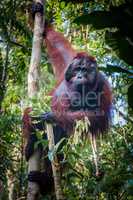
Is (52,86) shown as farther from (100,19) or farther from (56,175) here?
(100,19)

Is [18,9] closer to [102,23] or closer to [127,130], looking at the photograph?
[127,130]

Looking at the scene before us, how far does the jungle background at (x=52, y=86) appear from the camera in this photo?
3.59 ft

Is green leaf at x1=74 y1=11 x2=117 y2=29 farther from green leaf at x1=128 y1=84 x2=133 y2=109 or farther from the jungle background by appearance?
green leaf at x1=128 y1=84 x2=133 y2=109

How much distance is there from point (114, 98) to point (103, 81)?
253 mm

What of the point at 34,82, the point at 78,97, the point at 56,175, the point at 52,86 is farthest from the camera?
the point at 52,86

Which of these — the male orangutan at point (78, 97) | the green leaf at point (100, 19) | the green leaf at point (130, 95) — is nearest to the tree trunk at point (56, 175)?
the male orangutan at point (78, 97)

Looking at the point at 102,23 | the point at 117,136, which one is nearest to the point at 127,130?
the point at 117,136

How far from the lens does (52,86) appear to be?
409 cm

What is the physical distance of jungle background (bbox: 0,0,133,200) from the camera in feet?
3.59

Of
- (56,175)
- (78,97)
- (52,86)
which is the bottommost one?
(56,175)

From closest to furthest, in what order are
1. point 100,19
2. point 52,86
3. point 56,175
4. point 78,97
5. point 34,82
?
point 100,19, point 56,175, point 34,82, point 78,97, point 52,86

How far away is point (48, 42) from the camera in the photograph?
13.7 ft

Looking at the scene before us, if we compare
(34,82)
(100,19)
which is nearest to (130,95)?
(100,19)

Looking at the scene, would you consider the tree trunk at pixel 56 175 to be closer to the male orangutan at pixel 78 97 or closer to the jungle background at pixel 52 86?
the jungle background at pixel 52 86
